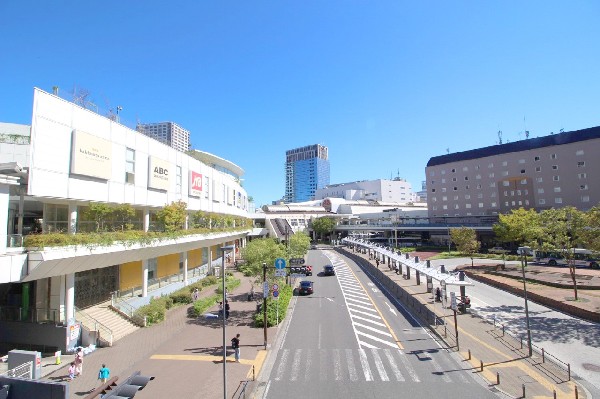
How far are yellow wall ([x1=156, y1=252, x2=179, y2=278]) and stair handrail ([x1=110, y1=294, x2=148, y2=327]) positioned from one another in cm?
838

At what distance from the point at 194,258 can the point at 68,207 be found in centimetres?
2424

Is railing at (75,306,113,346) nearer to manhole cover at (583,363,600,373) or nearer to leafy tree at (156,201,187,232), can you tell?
leafy tree at (156,201,187,232)

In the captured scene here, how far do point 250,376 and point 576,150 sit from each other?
83705mm

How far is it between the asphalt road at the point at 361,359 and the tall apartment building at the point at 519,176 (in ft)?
213

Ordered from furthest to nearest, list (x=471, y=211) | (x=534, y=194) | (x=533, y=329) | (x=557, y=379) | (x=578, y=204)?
1. (x=471, y=211)
2. (x=534, y=194)
3. (x=578, y=204)
4. (x=533, y=329)
5. (x=557, y=379)

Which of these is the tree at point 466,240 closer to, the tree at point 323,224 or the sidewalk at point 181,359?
the sidewalk at point 181,359

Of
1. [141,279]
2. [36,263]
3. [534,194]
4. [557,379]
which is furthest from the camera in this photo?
[534,194]

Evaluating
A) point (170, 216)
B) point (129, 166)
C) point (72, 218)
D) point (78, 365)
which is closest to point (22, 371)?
point (78, 365)

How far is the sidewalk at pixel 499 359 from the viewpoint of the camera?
15765 millimetres

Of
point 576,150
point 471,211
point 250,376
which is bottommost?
point 250,376

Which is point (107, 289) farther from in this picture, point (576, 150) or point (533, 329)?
point (576, 150)

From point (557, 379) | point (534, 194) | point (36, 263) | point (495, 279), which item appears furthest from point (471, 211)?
point (36, 263)

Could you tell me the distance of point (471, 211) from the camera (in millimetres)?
90625

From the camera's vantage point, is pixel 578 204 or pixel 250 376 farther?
pixel 578 204
